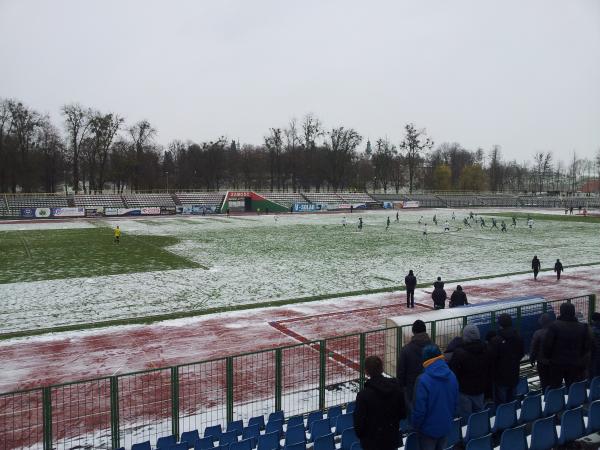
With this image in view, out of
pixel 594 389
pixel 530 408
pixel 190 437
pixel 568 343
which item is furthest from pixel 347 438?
pixel 594 389

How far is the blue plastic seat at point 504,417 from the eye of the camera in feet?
22.2

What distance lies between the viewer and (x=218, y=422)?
30.9 ft

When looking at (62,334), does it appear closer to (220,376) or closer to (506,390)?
(220,376)

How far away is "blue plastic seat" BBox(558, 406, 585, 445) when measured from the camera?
21.3ft

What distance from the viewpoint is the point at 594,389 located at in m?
7.69

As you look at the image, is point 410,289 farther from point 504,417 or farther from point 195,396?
point 504,417

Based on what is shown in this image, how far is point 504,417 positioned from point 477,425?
0.59m

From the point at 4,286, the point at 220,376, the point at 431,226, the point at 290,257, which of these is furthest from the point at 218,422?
the point at 431,226

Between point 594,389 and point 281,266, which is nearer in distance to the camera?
point 594,389

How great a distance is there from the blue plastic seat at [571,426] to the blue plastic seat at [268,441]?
3.73 meters

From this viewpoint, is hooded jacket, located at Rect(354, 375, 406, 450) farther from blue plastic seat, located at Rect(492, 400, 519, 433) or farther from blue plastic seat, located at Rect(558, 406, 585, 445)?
blue plastic seat, located at Rect(558, 406, 585, 445)

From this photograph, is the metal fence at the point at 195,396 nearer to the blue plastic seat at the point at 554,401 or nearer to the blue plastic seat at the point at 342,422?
the blue plastic seat at the point at 342,422

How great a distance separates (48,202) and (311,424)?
7089 cm

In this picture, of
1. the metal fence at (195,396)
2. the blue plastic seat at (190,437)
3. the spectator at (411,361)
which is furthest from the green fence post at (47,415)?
the spectator at (411,361)
